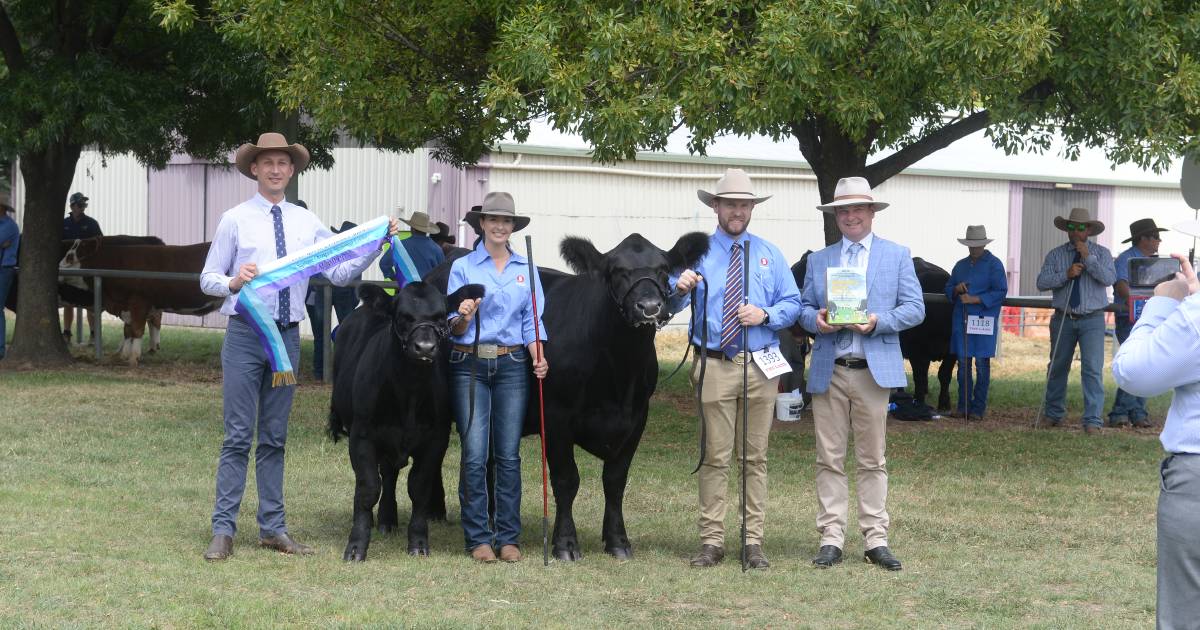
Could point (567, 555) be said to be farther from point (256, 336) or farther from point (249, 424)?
point (256, 336)

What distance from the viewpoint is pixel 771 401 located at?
7.15m

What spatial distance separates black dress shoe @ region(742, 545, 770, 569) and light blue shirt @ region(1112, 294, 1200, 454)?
10.4ft

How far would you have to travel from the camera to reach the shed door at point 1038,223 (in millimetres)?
34094

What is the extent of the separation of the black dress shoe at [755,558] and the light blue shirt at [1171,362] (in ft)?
10.4

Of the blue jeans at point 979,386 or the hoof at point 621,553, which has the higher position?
the blue jeans at point 979,386

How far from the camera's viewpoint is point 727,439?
23.4 ft

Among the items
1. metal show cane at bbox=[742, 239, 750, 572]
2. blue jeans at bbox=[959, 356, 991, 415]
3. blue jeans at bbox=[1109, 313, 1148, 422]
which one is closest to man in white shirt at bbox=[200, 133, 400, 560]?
metal show cane at bbox=[742, 239, 750, 572]

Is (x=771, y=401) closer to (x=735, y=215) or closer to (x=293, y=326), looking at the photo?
(x=735, y=215)

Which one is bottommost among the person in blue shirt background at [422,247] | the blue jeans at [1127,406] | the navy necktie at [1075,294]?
the blue jeans at [1127,406]

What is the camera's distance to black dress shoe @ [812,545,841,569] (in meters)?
7.09

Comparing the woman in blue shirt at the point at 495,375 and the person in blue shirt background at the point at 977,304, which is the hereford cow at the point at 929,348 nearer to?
the person in blue shirt background at the point at 977,304

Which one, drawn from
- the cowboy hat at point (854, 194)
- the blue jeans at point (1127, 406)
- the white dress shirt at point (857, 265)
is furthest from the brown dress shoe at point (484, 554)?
the blue jeans at point (1127, 406)

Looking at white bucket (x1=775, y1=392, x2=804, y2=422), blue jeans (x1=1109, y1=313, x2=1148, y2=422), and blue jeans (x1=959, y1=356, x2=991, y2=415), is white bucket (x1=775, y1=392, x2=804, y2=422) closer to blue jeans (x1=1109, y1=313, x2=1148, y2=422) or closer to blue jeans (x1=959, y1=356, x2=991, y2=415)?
blue jeans (x1=959, y1=356, x2=991, y2=415)

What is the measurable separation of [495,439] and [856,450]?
196cm
